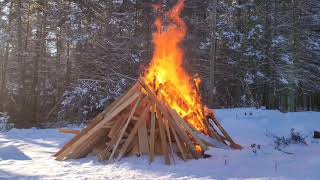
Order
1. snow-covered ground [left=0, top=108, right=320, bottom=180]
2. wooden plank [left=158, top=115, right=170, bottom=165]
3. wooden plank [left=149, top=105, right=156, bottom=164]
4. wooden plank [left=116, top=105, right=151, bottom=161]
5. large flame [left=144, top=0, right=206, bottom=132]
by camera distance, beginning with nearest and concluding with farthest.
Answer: snow-covered ground [left=0, top=108, right=320, bottom=180], wooden plank [left=158, top=115, right=170, bottom=165], wooden plank [left=149, top=105, right=156, bottom=164], wooden plank [left=116, top=105, right=151, bottom=161], large flame [left=144, top=0, right=206, bottom=132]

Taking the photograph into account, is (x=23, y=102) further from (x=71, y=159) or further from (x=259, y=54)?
(x=71, y=159)

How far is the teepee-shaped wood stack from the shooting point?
9.20 m

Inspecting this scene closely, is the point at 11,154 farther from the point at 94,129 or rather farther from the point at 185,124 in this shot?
the point at 185,124

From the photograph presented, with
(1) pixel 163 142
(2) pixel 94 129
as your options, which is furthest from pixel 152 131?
(2) pixel 94 129

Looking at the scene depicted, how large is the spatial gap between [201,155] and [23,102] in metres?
18.3

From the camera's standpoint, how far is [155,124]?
9.84m

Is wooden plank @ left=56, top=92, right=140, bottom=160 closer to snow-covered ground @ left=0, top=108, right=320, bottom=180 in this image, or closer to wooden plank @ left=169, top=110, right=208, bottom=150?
snow-covered ground @ left=0, top=108, right=320, bottom=180

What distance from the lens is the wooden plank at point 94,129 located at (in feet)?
31.0

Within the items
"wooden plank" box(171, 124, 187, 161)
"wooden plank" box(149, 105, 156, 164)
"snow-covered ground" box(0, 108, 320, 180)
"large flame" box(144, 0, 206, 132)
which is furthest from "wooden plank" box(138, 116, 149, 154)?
"large flame" box(144, 0, 206, 132)

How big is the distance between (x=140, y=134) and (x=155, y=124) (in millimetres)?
551

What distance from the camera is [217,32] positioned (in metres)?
25.9

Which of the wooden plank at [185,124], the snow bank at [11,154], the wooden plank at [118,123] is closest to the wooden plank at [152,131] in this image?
the wooden plank at [185,124]

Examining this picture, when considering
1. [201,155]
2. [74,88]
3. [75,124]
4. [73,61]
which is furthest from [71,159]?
[73,61]

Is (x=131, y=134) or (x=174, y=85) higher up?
(x=174, y=85)
